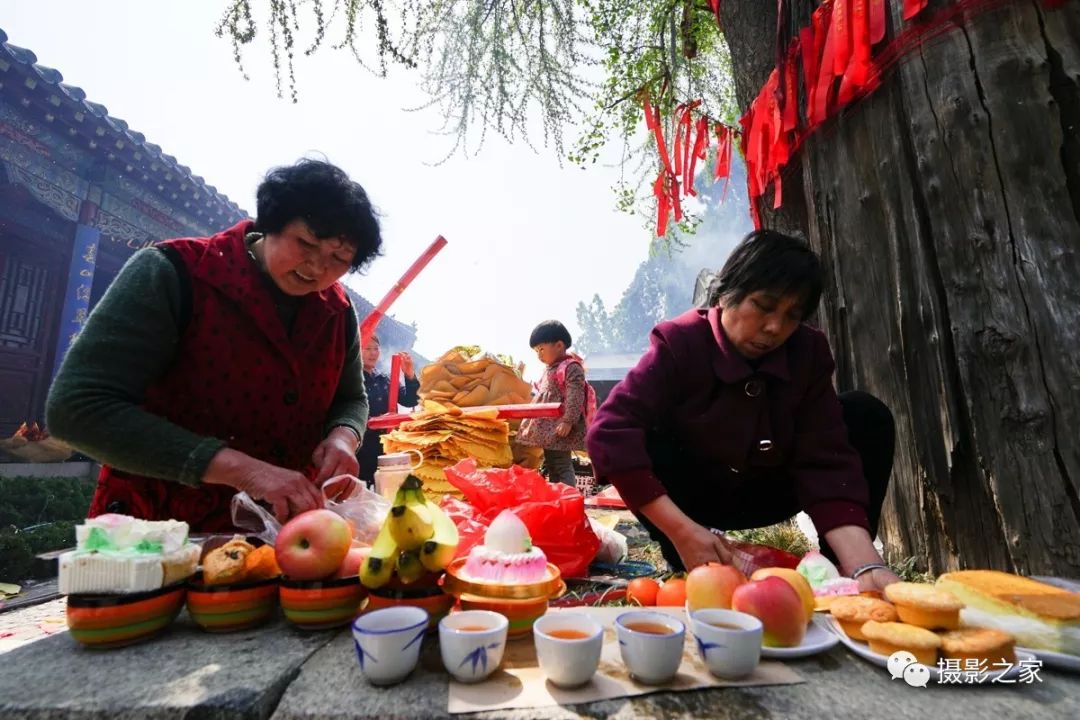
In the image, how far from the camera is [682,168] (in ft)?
14.5

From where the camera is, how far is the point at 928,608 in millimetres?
1229

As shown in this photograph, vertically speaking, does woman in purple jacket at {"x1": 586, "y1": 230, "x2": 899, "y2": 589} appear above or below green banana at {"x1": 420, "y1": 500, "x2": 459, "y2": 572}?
above

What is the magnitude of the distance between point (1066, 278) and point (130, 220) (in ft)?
36.4

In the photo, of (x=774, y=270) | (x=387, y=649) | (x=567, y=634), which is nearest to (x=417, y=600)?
(x=387, y=649)

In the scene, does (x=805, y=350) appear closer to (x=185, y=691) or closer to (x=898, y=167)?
(x=898, y=167)

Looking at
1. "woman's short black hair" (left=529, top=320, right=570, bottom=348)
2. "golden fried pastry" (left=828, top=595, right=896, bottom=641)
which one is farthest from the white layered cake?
"woman's short black hair" (left=529, top=320, right=570, bottom=348)

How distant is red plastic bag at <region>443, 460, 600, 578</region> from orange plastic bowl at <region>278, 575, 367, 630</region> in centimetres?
117

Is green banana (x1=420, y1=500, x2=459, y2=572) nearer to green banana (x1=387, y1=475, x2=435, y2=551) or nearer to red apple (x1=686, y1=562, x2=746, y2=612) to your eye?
green banana (x1=387, y1=475, x2=435, y2=551)

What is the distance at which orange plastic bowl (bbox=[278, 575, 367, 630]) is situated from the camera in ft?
4.32

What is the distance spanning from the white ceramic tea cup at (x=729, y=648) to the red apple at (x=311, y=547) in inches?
36.0

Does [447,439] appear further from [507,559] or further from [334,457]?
[507,559]

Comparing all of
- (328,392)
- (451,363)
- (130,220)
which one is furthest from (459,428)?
(130,220)

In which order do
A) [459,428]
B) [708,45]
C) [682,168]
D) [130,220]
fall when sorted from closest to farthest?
1. [682,168]
2. [459,428]
3. [708,45]
4. [130,220]

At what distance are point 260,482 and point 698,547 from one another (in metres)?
1.42
